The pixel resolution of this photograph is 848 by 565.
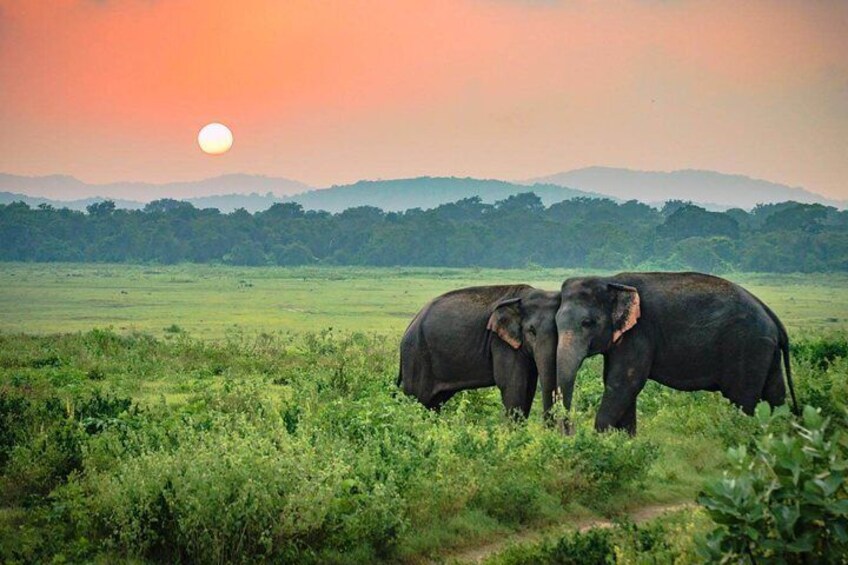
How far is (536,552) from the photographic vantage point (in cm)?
894

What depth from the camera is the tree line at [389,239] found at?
3588 inches

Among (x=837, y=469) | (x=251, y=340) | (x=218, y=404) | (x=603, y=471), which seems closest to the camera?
(x=837, y=469)

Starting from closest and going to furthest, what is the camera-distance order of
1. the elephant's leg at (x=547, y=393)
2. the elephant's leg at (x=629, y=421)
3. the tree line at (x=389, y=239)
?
the elephant's leg at (x=547, y=393) < the elephant's leg at (x=629, y=421) < the tree line at (x=389, y=239)

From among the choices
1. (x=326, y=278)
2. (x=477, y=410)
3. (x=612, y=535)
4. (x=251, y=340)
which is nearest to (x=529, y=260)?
(x=326, y=278)

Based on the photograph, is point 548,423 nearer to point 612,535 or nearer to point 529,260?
point 612,535

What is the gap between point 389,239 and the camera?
97.9m

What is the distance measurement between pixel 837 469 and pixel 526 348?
816 centimetres

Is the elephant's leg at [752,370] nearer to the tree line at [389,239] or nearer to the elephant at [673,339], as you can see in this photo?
the elephant at [673,339]

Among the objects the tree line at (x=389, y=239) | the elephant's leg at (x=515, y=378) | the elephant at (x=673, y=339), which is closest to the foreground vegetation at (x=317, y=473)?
the elephant's leg at (x=515, y=378)

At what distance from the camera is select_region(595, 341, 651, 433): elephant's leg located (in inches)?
547

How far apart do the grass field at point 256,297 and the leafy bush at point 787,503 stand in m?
27.9

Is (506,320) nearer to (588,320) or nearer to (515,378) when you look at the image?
(515,378)

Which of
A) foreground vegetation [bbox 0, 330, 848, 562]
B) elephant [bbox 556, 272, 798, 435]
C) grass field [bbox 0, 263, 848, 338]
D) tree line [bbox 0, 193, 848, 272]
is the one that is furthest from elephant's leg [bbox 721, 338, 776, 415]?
tree line [bbox 0, 193, 848, 272]

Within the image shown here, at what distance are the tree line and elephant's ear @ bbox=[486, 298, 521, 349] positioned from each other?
72.9m
